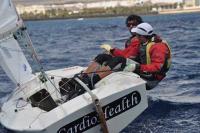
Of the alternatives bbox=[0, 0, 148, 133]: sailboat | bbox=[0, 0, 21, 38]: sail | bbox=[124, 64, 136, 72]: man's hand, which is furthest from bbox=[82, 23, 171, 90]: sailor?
bbox=[0, 0, 21, 38]: sail

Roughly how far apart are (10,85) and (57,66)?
2.55 meters

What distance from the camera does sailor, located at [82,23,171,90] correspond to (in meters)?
6.08

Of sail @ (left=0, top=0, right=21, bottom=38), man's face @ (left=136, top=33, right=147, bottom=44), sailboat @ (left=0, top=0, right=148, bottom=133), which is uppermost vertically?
sail @ (left=0, top=0, right=21, bottom=38)

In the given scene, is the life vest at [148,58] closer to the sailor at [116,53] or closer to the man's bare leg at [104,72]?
the sailor at [116,53]

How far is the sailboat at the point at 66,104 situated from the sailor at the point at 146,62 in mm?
167

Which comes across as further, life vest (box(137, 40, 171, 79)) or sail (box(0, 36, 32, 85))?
sail (box(0, 36, 32, 85))

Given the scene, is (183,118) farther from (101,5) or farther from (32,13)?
(101,5)

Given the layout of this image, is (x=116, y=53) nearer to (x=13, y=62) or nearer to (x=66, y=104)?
(x=13, y=62)

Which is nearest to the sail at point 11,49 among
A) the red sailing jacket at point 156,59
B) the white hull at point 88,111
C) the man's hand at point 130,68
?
the white hull at point 88,111

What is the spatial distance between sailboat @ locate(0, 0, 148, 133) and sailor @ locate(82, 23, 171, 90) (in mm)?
167

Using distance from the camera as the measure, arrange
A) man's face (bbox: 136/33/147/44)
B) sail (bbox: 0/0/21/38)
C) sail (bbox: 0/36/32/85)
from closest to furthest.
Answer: sail (bbox: 0/0/21/38) → man's face (bbox: 136/33/147/44) → sail (bbox: 0/36/32/85)

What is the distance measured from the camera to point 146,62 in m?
6.36

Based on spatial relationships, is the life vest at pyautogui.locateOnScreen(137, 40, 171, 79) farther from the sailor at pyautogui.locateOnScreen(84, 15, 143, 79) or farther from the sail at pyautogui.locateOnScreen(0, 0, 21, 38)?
the sail at pyautogui.locateOnScreen(0, 0, 21, 38)

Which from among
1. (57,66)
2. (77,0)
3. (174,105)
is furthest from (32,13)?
(174,105)
